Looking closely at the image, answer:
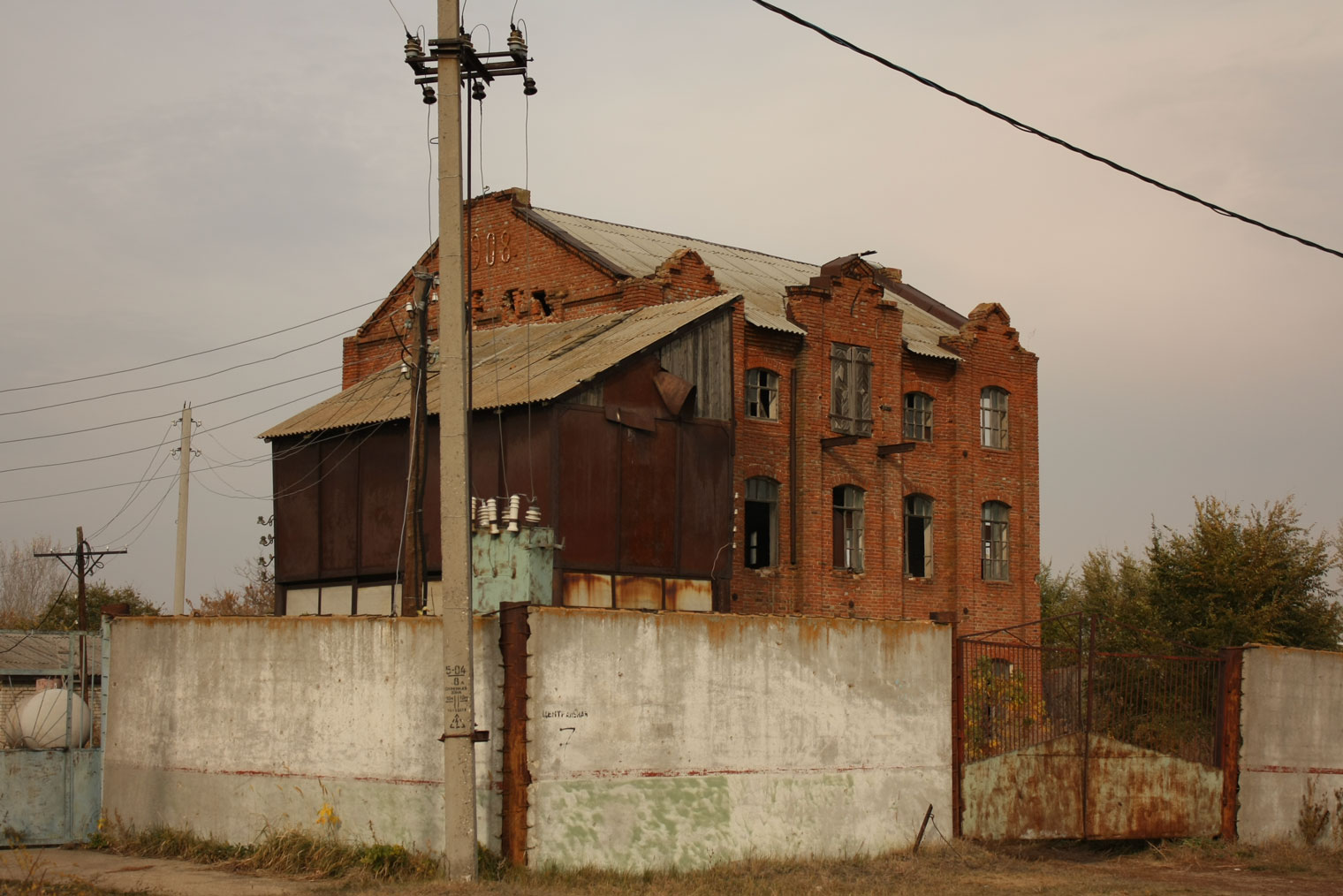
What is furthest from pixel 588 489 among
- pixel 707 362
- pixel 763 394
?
pixel 763 394

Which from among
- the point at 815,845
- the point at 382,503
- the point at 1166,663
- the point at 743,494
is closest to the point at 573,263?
the point at 743,494

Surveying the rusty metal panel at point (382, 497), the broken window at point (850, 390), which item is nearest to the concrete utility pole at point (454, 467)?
the rusty metal panel at point (382, 497)

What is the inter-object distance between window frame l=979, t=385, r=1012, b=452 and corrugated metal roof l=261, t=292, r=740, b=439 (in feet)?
33.3

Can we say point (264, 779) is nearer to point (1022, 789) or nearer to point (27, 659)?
point (1022, 789)

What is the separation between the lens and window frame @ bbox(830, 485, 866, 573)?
3079 cm

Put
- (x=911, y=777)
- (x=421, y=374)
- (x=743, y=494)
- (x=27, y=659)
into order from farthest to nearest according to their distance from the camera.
A: (x=27, y=659) → (x=743, y=494) → (x=421, y=374) → (x=911, y=777)

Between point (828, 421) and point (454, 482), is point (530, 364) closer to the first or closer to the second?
point (828, 421)

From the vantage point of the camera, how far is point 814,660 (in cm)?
1461

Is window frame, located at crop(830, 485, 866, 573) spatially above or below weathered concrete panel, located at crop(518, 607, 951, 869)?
above

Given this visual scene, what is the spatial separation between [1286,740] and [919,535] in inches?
585

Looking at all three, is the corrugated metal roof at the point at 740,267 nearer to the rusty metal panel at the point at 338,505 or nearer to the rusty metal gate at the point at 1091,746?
the rusty metal panel at the point at 338,505

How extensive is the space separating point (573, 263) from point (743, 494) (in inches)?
249

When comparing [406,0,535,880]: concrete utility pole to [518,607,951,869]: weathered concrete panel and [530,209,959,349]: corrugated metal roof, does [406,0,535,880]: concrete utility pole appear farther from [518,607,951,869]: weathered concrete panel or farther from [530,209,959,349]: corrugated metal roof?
[530,209,959,349]: corrugated metal roof

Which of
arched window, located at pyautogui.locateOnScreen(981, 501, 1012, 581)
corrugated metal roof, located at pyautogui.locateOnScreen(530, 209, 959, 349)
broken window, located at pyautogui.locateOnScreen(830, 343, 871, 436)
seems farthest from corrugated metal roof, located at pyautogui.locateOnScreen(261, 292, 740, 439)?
arched window, located at pyautogui.locateOnScreen(981, 501, 1012, 581)
